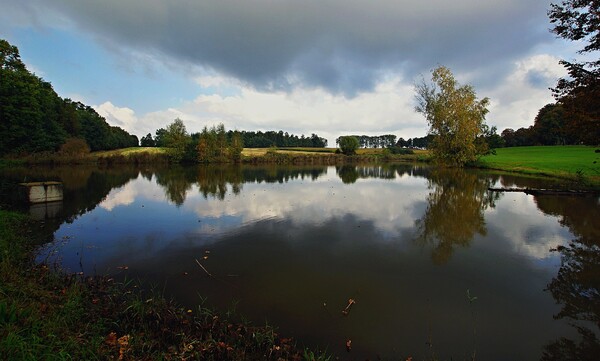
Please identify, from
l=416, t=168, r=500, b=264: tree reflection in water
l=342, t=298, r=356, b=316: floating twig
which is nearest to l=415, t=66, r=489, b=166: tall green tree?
l=416, t=168, r=500, b=264: tree reflection in water

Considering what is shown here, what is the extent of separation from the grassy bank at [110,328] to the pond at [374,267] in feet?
1.73

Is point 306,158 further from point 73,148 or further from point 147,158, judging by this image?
point 73,148

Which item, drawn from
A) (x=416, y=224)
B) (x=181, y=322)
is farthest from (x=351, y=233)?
(x=181, y=322)

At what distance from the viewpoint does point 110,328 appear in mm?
4723

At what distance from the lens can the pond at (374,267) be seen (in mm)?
4984

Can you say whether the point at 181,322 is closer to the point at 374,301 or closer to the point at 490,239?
the point at 374,301

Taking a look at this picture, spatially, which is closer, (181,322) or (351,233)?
(181,322)

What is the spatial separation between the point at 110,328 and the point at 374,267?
593 cm

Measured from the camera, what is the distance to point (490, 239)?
10.5 metres

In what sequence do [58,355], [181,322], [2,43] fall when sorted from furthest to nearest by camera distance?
[2,43] < [181,322] < [58,355]

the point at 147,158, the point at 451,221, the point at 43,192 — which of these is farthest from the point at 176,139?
the point at 451,221

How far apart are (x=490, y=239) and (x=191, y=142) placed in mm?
77685

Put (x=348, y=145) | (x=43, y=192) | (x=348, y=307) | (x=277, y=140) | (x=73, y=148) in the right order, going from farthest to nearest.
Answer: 1. (x=277, y=140)
2. (x=348, y=145)
3. (x=73, y=148)
4. (x=43, y=192)
5. (x=348, y=307)

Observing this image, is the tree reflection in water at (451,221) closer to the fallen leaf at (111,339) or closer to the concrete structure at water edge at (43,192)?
the fallen leaf at (111,339)
